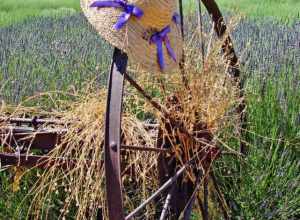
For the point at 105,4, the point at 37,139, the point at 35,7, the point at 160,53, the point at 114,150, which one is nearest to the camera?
the point at 114,150

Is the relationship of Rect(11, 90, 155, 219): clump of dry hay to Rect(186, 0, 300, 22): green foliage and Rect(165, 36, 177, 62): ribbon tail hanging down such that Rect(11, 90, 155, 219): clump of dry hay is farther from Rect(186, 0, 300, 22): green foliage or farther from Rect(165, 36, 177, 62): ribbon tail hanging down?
Rect(186, 0, 300, 22): green foliage

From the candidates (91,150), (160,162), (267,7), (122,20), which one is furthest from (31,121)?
(267,7)

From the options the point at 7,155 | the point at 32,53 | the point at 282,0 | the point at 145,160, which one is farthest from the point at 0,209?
the point at 282,0

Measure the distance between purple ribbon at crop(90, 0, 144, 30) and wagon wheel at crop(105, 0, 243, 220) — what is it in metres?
0.08

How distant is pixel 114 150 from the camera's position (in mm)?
1988

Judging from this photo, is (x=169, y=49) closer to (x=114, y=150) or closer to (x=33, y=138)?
(x=114, y=150)

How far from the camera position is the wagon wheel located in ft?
6.53

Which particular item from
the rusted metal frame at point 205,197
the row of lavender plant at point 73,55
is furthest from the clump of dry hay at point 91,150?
the row of lavender plant at point 73,55

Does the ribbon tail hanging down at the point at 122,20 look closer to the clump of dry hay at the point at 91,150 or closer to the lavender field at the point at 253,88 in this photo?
the clump of dry hay at the point at 91,150

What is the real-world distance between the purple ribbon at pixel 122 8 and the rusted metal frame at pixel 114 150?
199mm

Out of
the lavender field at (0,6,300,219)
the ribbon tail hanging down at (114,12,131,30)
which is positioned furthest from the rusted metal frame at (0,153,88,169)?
the ribbon tail hanging down at (114,12,131,30)

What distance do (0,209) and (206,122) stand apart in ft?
3.88

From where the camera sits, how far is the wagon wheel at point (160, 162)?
1989 mm

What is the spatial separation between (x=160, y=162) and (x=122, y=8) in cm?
77
